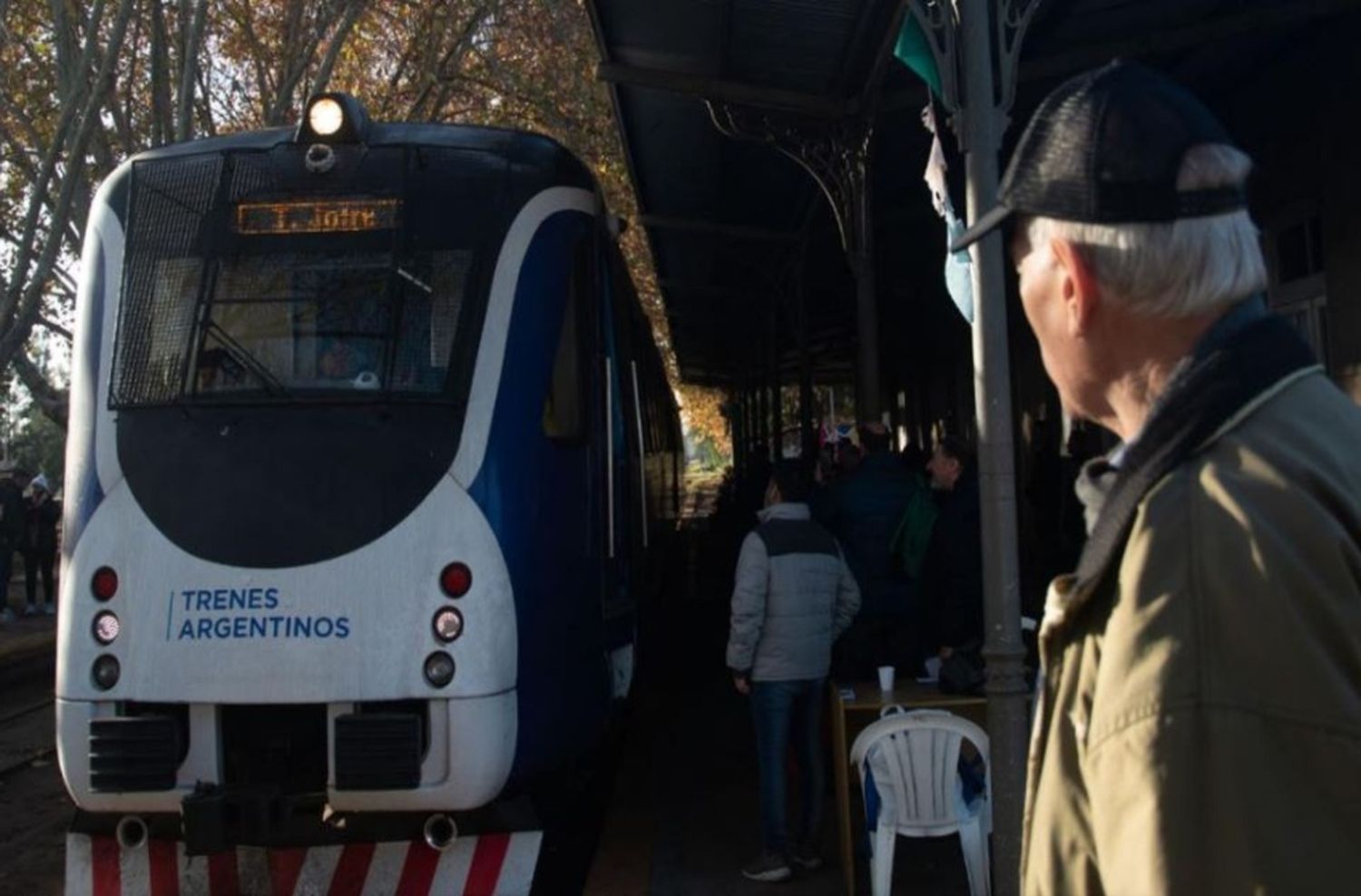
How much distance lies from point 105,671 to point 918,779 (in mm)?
3292

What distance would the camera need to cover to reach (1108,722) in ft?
5.04

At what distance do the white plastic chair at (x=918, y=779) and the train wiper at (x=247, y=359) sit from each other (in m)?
2.86

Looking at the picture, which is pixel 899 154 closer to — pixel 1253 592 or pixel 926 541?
pixel 926 541

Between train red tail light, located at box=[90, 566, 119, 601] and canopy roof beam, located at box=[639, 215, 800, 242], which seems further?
canopy roof beam, located at box=[639, 215, 800, 242]

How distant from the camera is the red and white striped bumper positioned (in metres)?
6.46

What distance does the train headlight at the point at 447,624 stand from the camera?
6.08m

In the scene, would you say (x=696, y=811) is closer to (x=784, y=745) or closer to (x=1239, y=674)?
(x=784, y=745)

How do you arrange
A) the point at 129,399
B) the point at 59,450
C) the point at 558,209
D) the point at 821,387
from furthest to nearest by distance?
1. the point at 59,450
2. the point at 821,387
3. the point at 558,209
4. the point at 129,399

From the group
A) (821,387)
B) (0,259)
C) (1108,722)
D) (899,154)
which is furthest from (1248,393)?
(821,387)

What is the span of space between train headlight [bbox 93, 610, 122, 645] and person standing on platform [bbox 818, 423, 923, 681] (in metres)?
3.73

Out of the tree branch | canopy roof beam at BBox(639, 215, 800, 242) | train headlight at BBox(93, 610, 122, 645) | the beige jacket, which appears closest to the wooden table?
train headlight at BBox(93, 610, 122, 645)

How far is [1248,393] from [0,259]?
2073cm

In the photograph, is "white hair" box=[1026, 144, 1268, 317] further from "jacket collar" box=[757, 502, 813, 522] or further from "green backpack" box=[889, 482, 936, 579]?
"green backpack" box=[889, 482, 936, 579]

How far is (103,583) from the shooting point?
625 cm
